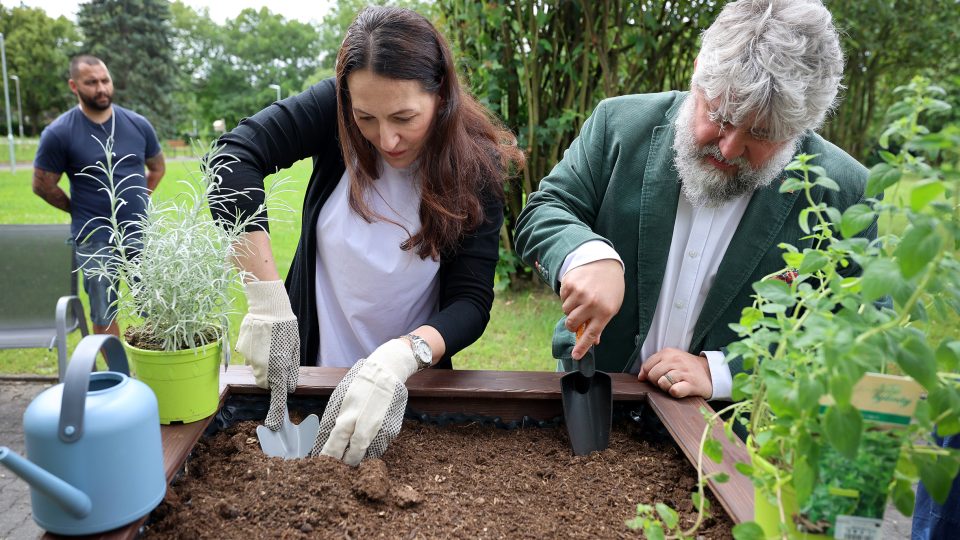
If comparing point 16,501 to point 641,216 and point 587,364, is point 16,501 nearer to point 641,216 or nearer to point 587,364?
point 587,364

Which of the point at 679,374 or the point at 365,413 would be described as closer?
the point at 365,413

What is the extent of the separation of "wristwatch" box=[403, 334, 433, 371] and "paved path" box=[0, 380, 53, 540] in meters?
1.92

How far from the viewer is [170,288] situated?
1.19m

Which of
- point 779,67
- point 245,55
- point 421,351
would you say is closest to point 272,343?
point 421,351

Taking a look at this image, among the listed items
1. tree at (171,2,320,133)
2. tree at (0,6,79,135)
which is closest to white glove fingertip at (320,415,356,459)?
tree at (0,6,79,135)

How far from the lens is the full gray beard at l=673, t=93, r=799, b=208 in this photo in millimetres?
1540

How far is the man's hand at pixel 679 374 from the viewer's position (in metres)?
1.47

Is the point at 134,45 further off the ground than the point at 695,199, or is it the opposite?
the point at 695,199

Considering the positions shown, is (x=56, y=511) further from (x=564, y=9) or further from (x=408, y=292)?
(x=564, y=9)

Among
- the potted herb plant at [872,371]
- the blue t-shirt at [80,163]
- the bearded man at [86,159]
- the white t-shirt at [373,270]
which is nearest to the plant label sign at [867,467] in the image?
the potted herb plant at [872,371]

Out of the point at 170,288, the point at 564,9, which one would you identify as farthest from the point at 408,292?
the point at 564,9

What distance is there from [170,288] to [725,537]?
1.03 metres

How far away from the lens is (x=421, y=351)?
145 centimetres

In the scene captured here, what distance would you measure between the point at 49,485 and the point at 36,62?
154 ft
